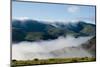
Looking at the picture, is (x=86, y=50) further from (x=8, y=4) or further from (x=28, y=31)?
(x=8, y=4)

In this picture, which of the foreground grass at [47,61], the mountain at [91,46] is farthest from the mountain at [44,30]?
the foreground grass at [47,61]

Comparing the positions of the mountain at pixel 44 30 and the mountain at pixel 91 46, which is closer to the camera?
the mountain at pixel 44 30

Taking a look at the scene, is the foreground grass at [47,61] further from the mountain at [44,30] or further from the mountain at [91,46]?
the mountain at [44,30]

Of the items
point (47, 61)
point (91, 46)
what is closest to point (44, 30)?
point (47, 61)

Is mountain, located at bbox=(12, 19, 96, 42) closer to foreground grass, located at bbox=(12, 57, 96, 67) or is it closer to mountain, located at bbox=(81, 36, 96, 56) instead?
mountain, located at bbox=(81, 36, 96, 56)


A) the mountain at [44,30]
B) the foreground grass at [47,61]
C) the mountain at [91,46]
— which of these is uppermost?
the mountain at [44,30]

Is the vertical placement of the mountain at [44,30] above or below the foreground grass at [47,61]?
above

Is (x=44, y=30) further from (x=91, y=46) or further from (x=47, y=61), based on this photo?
(x=91, y=46)

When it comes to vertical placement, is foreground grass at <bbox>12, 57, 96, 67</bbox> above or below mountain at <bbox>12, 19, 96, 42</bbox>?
below

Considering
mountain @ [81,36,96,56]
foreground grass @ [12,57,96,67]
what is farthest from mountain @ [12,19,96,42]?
foreground grass @ [12,57,96,67]
